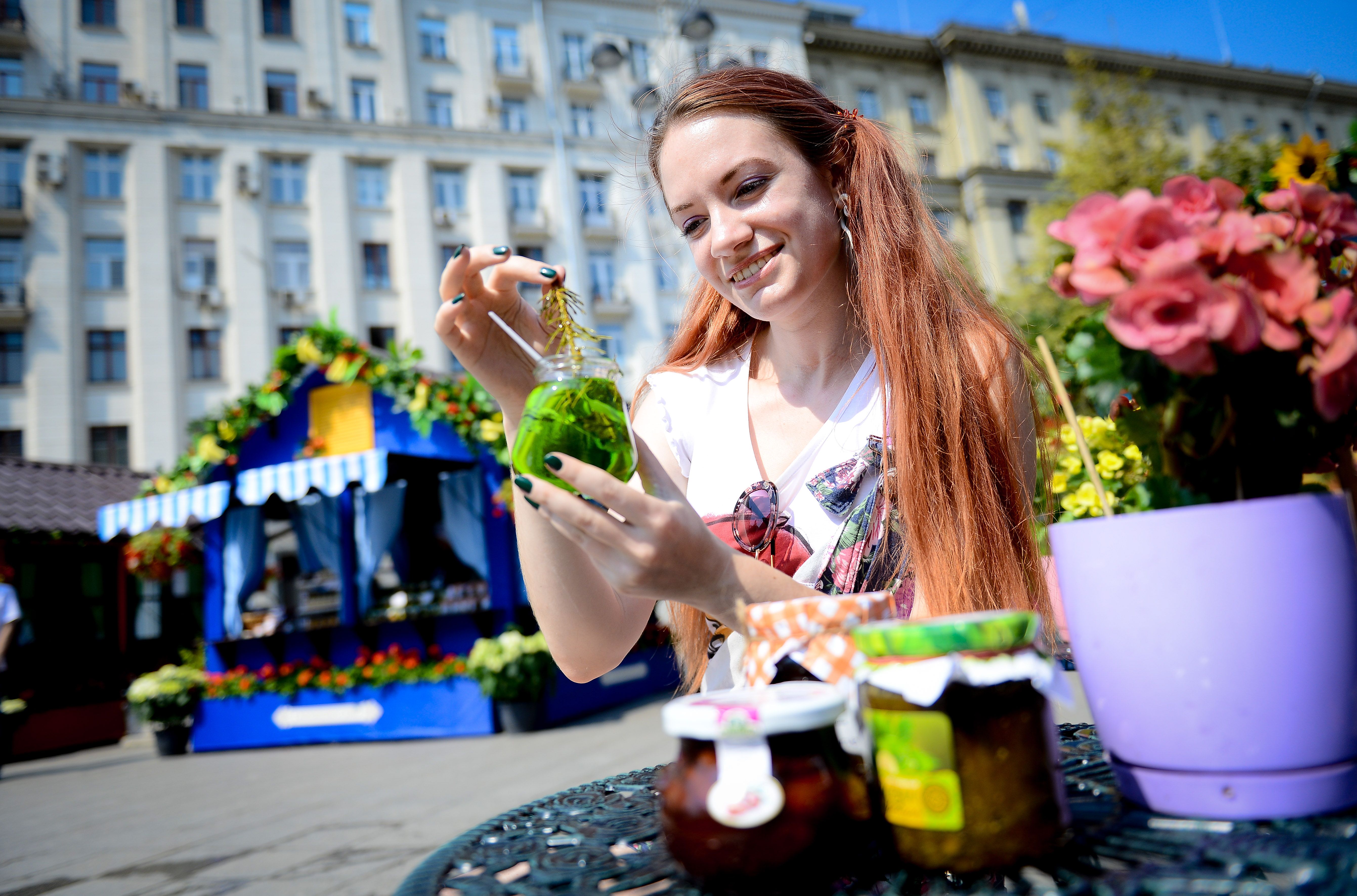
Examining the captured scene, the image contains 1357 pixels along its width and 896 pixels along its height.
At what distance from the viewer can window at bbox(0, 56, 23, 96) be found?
65.3 ft

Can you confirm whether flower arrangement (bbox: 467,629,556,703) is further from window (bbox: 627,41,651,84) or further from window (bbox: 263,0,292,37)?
window (bbox: 627,41,651,84)

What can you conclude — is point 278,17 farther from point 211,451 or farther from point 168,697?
point 168,697

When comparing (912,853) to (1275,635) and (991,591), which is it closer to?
(1275,635)

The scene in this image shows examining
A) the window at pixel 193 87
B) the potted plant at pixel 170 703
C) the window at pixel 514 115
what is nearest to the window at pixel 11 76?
the window at pixel 193 87

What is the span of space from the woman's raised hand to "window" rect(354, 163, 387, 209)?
22.4 m

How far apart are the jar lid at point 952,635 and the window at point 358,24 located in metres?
25.7

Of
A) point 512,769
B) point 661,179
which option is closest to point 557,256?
point 512,769

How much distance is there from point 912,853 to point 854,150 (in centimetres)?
147

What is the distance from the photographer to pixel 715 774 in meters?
0.62

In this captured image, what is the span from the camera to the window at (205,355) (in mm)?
19594

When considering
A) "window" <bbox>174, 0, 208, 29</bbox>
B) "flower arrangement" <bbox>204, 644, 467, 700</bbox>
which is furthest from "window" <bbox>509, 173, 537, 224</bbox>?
"flower arrangement" <bbox>204, 644, 467, 700</bbox>

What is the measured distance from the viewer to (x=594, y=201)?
23.2 meters

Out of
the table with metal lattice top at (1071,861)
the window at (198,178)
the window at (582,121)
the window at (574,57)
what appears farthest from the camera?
the window at (582,121)

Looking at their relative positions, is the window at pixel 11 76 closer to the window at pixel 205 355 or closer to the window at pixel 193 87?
the window at pixel 193 87
